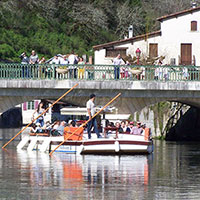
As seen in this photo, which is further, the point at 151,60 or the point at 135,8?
the point at 135,8

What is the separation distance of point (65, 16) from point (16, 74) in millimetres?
32104

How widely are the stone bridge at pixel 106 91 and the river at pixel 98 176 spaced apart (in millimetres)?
5378

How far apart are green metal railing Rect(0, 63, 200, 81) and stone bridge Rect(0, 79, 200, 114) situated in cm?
36

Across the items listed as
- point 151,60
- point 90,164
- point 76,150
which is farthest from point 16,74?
point 151,60

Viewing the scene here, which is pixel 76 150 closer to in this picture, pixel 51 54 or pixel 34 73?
pixel 34 73

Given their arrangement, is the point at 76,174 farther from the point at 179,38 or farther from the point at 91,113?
the point at 179,38

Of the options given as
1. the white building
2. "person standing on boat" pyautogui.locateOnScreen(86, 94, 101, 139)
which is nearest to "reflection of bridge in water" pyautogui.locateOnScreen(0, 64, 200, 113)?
"person standing on boat" pyautogui.locateOnScreen(86, 94, 101, 139)

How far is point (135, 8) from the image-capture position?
79.2 meters

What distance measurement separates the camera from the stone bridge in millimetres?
45688

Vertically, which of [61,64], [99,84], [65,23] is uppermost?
[65,23]

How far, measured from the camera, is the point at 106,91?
4647 centimetres

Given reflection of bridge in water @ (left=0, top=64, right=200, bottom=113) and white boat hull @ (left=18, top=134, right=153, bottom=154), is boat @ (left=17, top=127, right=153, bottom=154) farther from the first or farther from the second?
reflection of bridge in water @ (left=0, top=64, right=200, bottom=113)

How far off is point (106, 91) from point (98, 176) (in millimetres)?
16049

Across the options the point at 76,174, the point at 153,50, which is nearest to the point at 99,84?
the point at 76,174
